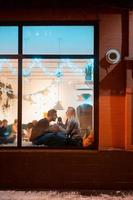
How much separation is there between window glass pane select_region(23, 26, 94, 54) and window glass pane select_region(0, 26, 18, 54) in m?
0.23

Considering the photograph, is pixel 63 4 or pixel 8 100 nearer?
pixel 63 4

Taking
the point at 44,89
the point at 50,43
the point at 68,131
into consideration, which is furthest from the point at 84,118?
the point at 50,43

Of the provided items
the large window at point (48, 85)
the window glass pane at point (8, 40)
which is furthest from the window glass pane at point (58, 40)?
the window glass pane at point (8, 40)

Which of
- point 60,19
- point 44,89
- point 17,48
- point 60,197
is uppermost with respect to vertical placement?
point 60,19

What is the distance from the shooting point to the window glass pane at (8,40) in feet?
37.7

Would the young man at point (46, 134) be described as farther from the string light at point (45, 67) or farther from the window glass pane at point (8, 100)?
the string light at point (45, 67)

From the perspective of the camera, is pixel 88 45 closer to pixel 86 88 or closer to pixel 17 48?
pixel 86 88

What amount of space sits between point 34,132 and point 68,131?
0.86m

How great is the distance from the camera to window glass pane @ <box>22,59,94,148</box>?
449 inches

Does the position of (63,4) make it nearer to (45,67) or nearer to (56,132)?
(45,67)

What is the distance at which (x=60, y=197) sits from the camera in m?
10.4

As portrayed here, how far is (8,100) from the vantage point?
1155 cm

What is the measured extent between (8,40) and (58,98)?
6.43 ft

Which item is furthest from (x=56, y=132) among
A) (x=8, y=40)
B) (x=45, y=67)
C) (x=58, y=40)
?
(x=8, y=40)
